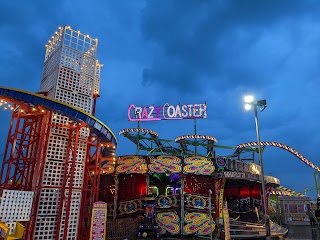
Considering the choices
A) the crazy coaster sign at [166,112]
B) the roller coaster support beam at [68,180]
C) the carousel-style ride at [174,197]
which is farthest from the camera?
the crazy coaster sign at [166,112]

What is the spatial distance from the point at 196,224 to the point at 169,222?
2.22 meters

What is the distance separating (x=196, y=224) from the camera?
859 inches

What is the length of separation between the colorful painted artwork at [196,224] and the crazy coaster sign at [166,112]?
15.9 meters

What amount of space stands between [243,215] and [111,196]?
16729mm

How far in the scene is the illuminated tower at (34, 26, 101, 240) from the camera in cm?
1546

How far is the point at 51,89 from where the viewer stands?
17719 millimetres

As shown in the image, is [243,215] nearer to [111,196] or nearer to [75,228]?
[111,196]

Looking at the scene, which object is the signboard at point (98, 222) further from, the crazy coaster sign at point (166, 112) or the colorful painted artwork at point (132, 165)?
the crazy coaster sign at point (166, 112)

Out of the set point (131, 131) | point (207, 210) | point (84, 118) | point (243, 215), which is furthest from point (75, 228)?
point (243, 215)

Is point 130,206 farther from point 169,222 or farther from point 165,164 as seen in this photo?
point 165,164

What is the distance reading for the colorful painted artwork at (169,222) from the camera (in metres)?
21.5

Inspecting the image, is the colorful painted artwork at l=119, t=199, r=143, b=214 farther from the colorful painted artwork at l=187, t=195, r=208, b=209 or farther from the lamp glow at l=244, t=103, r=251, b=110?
the lamp glow at l=244, t=103, r=251, b=110

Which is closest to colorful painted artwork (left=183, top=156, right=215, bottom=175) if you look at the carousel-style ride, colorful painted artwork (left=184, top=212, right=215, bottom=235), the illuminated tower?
the carousel-style ride

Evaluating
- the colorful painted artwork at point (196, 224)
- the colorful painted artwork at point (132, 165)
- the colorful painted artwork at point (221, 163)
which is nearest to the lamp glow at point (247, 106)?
the colorful painted artwork at point (221, 163)
